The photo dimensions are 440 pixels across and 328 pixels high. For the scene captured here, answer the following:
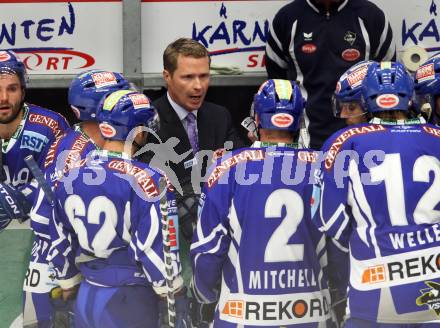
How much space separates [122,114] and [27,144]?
1.28 m

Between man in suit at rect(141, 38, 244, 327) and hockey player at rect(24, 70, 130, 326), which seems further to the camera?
man in suit at rect(141, 38, 244, 327)

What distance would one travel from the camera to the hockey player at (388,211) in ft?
13.0

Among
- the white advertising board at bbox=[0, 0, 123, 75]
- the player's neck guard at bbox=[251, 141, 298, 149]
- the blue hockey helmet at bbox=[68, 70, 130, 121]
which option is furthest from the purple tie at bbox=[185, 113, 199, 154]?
the white advertising board at bbox=[0, 0, 123, 75]

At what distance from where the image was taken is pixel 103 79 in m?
5.11

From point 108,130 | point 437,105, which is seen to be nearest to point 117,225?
point 108,130

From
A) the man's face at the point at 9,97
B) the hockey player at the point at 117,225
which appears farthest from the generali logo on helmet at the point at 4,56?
the hockey player at the point at 117,225

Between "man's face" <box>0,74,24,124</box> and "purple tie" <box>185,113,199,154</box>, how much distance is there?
3.28 ft

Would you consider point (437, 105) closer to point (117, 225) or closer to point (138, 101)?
point (138, 101)

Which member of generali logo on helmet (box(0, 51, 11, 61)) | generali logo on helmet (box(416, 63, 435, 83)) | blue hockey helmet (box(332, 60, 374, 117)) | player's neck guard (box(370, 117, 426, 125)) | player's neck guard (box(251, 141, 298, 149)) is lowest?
player's neck guard (box(251, 141, 298, 149))

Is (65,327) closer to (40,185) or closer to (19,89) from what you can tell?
(40,185)

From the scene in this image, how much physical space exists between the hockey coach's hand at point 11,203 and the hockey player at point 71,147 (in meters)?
0.24

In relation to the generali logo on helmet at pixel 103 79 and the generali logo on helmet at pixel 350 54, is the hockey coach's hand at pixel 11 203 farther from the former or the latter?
the generali logo on helmet at pixel 350 54

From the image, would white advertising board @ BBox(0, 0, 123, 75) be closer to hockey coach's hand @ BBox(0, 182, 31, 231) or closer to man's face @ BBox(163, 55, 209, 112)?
man's face @ BBox(163, 55, 209, 112)

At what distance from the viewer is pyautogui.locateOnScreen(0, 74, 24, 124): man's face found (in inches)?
211
